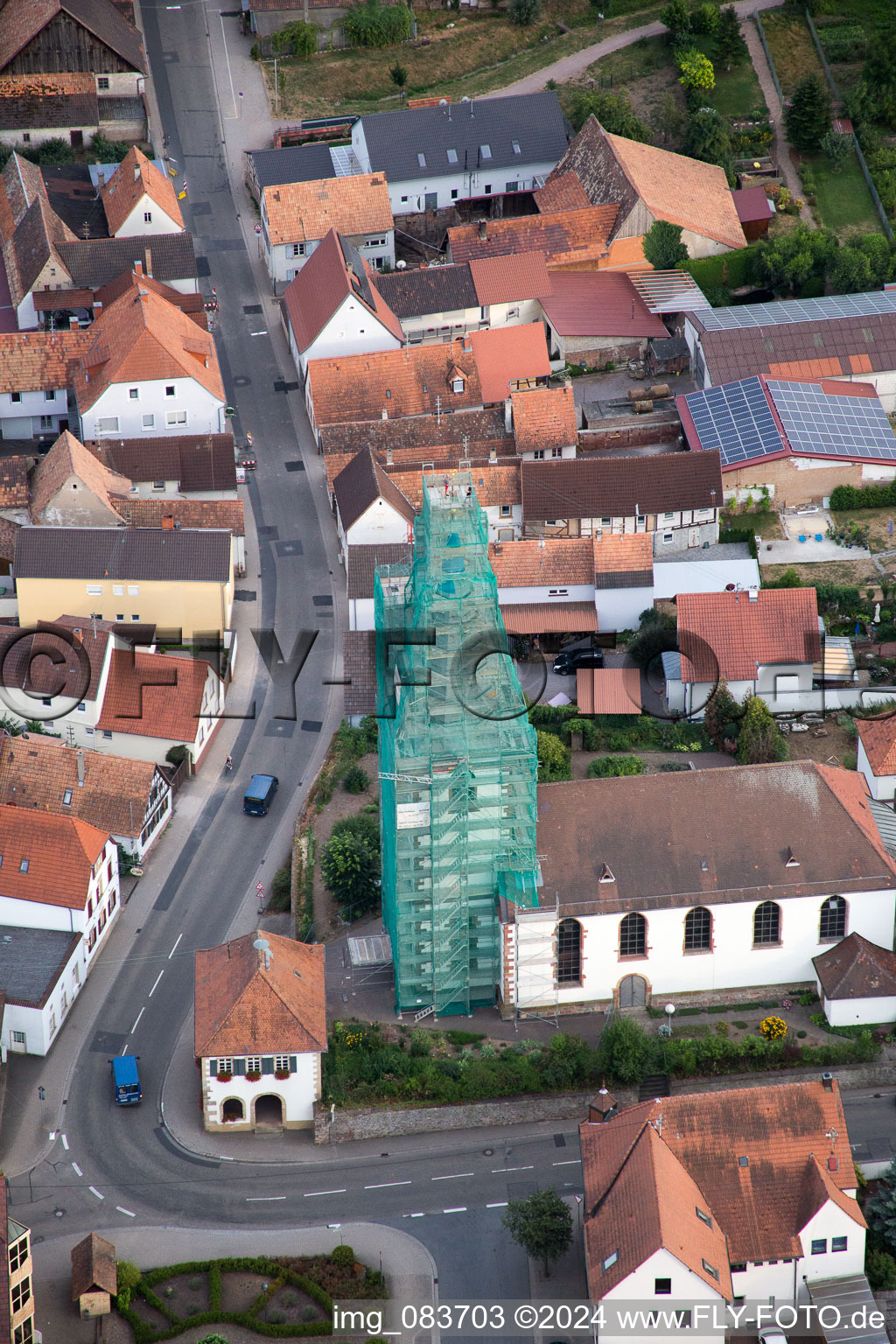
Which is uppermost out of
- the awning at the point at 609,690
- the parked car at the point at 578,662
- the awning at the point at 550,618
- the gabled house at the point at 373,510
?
the gabled house at the point at 373,510

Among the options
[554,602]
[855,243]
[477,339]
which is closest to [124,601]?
[554,602]

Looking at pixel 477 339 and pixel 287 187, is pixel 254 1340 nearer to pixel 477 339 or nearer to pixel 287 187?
pixel 477 339

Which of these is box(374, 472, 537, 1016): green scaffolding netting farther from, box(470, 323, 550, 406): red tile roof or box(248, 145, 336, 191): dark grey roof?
box(248, 145, 336, 191): dark grey roof

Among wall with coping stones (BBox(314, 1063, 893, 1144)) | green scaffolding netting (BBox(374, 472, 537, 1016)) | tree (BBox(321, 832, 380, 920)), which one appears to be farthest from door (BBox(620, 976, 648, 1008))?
tree (BBox(321, 832, 380, 920))

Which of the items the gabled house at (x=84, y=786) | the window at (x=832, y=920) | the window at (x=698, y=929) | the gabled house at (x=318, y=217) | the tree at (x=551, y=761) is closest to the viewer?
the window at (x=698, y=929)

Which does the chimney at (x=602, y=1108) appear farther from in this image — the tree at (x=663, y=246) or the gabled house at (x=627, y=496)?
the tree at (x=663, y=246)

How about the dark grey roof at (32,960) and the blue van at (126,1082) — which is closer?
the blue van at (126,1082)

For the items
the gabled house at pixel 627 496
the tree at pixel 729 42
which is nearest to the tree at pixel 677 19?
the tree at pixel 729 42

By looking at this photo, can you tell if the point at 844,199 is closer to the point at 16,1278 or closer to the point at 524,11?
the point at 524,11
